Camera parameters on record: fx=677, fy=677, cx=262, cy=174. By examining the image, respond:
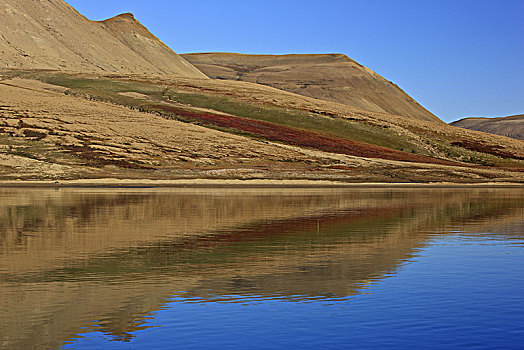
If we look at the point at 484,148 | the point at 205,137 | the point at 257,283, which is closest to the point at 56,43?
the point at 205,137

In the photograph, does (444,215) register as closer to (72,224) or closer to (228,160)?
(72,224)

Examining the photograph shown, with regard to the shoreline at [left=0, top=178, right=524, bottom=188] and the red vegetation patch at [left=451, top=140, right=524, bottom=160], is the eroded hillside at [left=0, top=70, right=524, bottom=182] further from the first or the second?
the shoreline at [left=0, top=178, right=524, bottom=188]

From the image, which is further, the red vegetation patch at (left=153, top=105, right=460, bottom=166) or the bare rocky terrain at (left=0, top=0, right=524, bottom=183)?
the red vegetation patch at (left=153, top=105, right=460, bottom=166)

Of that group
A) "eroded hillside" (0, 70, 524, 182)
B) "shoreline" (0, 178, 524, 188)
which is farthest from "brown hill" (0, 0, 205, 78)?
"shoreline" (0, 178, 524, 188)

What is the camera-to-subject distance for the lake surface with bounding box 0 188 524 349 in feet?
36.8

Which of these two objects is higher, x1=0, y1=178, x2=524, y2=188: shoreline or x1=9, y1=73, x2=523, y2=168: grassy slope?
x1=9, y1=73, x2=523, y2=168: grassy slope

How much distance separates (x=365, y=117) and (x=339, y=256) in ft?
341

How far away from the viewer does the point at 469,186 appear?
71.3 m

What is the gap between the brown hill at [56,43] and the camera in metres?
154

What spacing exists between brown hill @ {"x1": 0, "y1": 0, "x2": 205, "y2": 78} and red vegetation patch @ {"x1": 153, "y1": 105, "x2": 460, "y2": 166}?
203ft

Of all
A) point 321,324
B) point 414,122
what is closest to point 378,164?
point 414,122

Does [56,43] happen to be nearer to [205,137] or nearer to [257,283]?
[205,137]

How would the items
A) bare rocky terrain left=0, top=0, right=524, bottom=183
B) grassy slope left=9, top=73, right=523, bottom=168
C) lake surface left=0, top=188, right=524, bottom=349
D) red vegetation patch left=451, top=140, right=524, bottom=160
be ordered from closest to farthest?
lake surface left=0, top=188, right=524, bottom=349, bare rocky terrain left=0, top=0, right=524, bottom=183, grassy slope left=9, top=73, right=523, bottom=168, red vegetation patch left=451, top=140, right=524, bottom=160

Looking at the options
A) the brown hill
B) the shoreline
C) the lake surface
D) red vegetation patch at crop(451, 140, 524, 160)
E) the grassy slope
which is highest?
the brown hill
